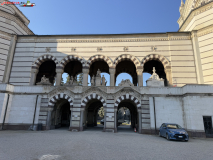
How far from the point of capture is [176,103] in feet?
48.0

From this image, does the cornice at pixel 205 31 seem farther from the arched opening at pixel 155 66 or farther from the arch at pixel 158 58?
the arched opening at pixel 155 66

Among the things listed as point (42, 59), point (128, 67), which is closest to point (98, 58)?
point (128, 67)

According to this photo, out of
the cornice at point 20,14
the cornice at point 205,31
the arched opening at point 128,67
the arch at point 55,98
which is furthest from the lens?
the arched opening at point 128,67

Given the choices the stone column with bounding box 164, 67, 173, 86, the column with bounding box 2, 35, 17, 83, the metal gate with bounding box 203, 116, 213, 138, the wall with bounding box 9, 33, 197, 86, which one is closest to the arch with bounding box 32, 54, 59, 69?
the wall with bounding box 9, 33, 197, 86

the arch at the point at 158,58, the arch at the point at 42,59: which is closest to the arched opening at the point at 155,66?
the arch at the point at 158,58

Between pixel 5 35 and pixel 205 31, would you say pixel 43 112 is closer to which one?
pixel 5 35

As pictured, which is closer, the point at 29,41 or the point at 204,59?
the point at 204,59

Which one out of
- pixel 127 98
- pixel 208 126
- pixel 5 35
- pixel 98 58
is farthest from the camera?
pixel 5 35

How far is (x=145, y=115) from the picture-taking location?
48.4 feet

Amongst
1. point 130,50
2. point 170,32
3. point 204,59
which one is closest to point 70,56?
point 130,50

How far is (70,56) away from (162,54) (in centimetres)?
1169

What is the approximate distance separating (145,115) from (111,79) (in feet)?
19.0

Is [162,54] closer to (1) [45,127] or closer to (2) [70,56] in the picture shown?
(2) [70,56]

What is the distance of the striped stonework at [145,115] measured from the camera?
1445 cm
